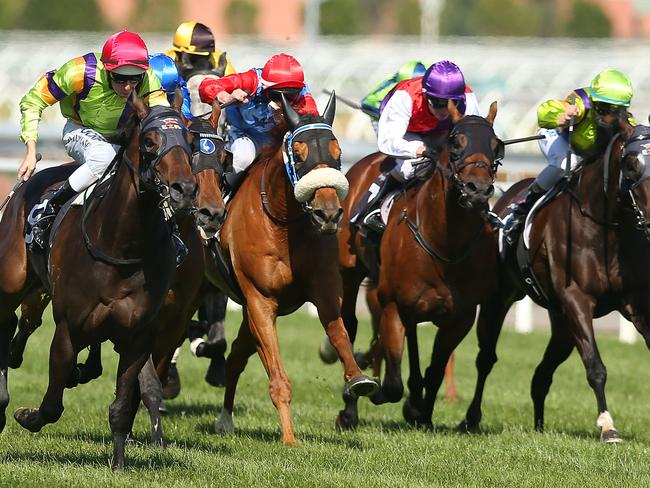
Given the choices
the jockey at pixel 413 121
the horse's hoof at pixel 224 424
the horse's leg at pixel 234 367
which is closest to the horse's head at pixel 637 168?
the jockey at pixel 413 121

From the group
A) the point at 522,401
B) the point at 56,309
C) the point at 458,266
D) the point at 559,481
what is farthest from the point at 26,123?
the point at 522,401

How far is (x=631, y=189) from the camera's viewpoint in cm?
830

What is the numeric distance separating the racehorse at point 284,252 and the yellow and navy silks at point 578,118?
1637 mm

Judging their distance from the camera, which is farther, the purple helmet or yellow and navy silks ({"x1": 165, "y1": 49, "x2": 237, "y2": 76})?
yellow and navy silks ({"x1": 165, "y1": 49, "x2": 237, "y2": 76})

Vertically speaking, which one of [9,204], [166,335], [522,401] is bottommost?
[522,401]

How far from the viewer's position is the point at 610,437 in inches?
335

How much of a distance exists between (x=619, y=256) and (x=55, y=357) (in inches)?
146

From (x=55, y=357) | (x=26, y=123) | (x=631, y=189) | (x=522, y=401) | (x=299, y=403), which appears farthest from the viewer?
(x=522, y=401)

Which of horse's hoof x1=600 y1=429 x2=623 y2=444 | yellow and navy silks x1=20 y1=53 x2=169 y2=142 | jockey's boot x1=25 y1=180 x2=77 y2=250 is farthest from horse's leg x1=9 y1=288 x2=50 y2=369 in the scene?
horse's hoof x1=600 y1=429 x2=623 y2=444

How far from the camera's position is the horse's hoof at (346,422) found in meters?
9.06

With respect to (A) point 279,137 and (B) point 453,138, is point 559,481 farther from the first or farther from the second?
(A) point 279,137

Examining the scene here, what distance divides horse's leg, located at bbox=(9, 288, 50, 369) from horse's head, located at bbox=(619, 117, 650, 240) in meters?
3.68

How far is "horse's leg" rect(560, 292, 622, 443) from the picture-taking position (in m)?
8.57

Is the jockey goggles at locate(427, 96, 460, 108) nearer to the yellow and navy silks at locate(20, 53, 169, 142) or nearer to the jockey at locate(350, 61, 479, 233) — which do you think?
the jockey at locate(350, 61, 479, 233)
